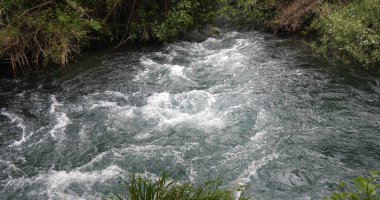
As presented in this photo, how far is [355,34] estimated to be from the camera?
34.5 feet

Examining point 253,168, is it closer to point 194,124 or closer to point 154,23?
point 194,124

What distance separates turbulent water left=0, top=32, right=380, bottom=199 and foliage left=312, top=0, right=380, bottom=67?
466 millimetres

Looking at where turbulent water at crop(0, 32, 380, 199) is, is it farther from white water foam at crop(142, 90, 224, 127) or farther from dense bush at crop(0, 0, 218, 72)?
dense bush at crop(0, 0, 218, 72)

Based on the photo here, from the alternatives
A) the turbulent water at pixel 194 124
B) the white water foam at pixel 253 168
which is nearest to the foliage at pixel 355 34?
the turbulent water at pixel 194 124

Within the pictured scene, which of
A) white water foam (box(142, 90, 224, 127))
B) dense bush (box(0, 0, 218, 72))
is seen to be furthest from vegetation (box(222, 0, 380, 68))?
white water foam (box(142, 90, 224, 127))

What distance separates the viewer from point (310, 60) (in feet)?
37.9

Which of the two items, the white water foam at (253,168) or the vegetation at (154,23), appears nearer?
the white water foam at (253,168)

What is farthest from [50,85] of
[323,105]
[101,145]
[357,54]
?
[357,54]

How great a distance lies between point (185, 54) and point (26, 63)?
16.4ft

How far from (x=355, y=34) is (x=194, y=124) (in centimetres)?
546

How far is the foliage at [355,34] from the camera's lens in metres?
10.4

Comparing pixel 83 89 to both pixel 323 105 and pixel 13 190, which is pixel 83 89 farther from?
pixel 323 105

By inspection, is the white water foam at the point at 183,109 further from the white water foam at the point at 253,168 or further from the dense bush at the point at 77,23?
the dense bush at the point at 77,23

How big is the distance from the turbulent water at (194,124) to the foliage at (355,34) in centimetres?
47
